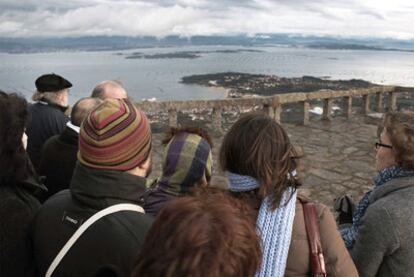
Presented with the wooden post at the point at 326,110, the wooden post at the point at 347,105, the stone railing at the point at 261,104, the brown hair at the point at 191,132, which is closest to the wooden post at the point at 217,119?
the stone railing at the point at 261,104

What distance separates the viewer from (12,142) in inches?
76.8

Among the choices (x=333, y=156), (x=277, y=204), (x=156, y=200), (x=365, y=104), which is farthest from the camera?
(x=365, y=104)

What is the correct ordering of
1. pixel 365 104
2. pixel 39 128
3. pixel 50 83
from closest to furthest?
1. pixel 39 128
2. pixel 50 83
3. pixel 365 104

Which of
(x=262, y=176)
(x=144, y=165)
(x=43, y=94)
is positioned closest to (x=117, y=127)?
(x=144, y=165)

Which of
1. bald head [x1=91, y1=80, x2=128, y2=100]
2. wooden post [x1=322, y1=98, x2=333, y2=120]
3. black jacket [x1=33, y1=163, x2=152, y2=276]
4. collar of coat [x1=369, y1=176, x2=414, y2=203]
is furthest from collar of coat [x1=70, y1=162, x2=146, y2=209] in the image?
wooden post [x1=322, y1=98, x2=333, y2=120]

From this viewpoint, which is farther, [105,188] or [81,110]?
[81,110]

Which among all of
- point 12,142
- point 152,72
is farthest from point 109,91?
point 152,72

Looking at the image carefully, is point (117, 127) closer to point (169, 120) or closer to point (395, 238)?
point (395, 238)

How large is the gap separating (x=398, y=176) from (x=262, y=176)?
1.01 metres

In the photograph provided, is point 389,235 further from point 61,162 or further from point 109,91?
point 109,91

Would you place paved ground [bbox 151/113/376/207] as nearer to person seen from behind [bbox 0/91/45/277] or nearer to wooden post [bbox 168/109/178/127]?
wooden post [bbox 168/109/178/127]

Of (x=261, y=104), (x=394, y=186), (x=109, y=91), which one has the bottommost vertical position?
(x=261, y=104)

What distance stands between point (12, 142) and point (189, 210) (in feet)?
4.32

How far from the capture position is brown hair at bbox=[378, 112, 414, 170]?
7.53 ft
